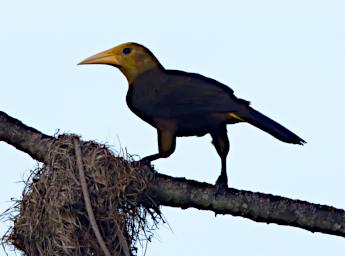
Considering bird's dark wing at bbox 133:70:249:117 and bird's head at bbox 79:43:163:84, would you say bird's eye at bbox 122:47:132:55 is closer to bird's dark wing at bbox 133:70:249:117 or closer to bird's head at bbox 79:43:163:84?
bird's head at bbox 79:43:163:84

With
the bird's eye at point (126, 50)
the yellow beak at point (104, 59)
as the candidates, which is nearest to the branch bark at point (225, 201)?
the yellow beak at point (104, 59)

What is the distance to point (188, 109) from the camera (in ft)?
17.6

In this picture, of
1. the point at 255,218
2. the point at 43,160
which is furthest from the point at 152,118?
the point at 255,218

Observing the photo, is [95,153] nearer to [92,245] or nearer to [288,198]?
[92,245]

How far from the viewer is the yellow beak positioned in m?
5.77

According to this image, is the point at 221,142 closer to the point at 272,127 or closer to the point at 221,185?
the point at 272,127

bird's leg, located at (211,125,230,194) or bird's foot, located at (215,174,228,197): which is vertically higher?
bird's leg, located at (211,125,230,194)

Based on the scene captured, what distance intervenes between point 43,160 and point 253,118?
1.20 meters

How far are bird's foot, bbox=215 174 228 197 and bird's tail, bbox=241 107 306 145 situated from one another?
1.27 feet

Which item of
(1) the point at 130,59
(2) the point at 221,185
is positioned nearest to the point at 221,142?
(2) the point at 221,185

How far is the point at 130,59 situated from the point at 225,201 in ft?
5.40

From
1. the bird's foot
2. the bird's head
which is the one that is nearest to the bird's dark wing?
the bird's head

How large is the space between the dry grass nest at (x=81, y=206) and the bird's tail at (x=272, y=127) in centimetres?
74

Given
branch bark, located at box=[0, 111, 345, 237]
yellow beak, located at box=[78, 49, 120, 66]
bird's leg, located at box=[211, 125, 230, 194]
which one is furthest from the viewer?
A: yellow beak, located at box=[78, 49, 120, 66]
